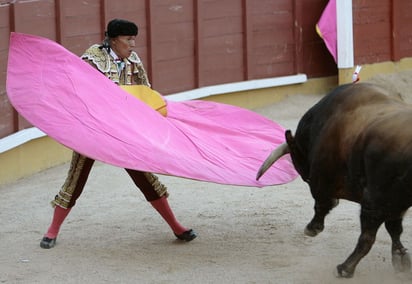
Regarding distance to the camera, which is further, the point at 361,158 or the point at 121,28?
the point at 121,28

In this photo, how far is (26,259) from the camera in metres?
5.52

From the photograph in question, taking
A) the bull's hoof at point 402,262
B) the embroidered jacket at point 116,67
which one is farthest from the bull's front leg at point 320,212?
the embroidered jacket at point 116,67

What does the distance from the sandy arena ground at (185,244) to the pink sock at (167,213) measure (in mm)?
80

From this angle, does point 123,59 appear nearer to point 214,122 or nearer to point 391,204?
point 214,122

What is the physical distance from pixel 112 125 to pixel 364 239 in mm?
1449

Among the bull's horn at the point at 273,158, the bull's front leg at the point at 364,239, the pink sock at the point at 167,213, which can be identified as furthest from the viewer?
the pink sock at the point at 167,213

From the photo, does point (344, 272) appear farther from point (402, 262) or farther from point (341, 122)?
point (341, 122)

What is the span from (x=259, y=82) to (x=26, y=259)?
557 cm

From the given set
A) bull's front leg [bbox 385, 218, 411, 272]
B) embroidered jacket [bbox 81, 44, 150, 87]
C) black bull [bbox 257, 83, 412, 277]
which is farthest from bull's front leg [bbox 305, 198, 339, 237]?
embroidered jacket [bbox 81, 44, 150, 87]

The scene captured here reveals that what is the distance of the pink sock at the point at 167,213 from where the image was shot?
19.0ft

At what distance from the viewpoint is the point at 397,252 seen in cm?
512

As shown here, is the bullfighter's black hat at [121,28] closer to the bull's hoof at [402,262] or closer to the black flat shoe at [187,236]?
the black flat shoe at [187,236]

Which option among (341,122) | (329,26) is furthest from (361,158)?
(329,26)

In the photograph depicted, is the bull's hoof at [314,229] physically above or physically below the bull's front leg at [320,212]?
below
